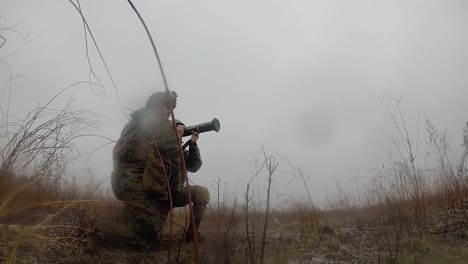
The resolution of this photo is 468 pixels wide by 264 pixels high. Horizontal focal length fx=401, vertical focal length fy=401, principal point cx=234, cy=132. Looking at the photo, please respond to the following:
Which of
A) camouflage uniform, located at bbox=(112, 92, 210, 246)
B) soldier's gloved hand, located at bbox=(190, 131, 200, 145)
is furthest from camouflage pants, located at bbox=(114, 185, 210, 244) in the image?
soldier's gloved hand, located at bbox=(190, 131, 200, 145)

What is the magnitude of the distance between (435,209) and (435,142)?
0.65m

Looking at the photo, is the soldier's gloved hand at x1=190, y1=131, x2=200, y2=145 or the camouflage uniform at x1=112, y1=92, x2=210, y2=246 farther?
the camouflage uniform at x1=112, y1=92, x2=210, y2=246

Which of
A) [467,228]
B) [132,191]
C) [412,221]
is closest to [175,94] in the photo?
[132,191]

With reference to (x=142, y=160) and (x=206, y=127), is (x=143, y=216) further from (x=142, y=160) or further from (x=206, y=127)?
(x=206, y=127)

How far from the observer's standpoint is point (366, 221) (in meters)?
4.14

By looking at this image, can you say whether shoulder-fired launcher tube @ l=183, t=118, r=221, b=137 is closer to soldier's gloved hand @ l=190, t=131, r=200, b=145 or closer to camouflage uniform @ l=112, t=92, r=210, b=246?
soldier's gloved hand @ l=190, t=131, r=200, b=145

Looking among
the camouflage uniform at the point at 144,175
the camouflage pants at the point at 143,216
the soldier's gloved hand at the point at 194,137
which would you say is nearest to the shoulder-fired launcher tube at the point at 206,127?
the soldier's gloved hand at the point at 194,137

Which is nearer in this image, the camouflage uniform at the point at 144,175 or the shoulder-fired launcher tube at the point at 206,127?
the shoulder-fired launcher tube at the point at 206,127

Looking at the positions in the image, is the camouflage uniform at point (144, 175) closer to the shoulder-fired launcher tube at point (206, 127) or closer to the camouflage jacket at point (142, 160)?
the camouflage jacket at point (142, 160)

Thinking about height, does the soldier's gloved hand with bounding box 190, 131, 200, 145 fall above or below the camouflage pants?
above

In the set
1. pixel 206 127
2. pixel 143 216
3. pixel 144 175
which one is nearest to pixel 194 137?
pixel 206 127

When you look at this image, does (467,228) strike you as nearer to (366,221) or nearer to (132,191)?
(366,221)

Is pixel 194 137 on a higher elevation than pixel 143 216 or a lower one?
higher

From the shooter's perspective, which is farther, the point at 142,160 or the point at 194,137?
the point at 142,160
